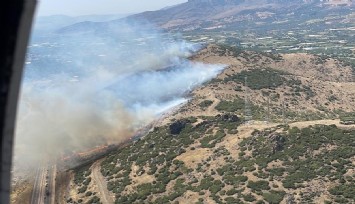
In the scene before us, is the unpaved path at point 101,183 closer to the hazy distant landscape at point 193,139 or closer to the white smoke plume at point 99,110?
the hazy distant landscape at point 193,139

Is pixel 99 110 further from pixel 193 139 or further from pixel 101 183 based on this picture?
pixel 101 183

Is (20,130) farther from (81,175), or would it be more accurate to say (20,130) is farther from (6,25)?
(6,25)

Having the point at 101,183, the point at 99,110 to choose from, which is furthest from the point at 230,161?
the point at 99,110

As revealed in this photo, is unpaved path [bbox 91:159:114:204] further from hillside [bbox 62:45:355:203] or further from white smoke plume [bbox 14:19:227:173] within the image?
white smoke plume [bbox 14:19:227:173]

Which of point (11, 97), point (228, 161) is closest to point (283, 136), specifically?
point (228, 161)

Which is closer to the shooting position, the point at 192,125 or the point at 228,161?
the point at 228,161
